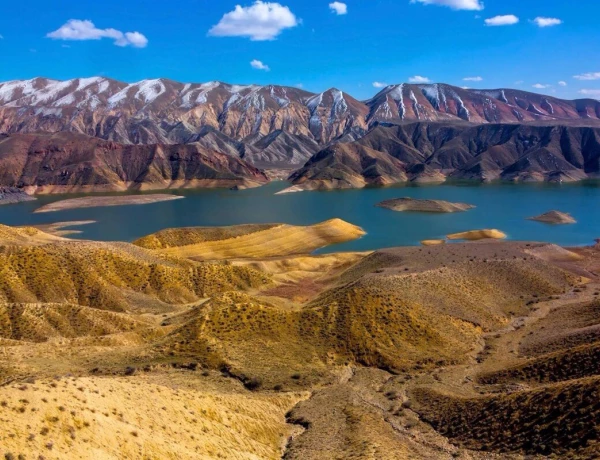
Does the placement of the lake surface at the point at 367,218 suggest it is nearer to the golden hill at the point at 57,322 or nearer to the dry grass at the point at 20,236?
the dry grass at the point at 20,236

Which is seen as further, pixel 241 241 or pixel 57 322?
pixel 241 241

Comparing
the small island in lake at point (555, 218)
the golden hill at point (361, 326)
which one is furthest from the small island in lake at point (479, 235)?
the golden hill at point (361, 326)

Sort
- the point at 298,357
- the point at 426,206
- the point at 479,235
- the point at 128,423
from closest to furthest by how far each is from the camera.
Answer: the point at 128,423 < the point at 298,357 < the point at 479,235 < the point at 426,206

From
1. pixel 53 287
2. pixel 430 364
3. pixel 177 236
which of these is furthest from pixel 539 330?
pixel 177 236

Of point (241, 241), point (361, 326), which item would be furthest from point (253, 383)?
point (241, 241)

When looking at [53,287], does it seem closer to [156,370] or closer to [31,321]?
[31,321]

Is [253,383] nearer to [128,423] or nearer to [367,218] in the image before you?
[128,423]

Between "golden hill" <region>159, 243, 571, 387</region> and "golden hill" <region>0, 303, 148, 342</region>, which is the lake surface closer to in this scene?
"golden hill" <region>159, 243, 571, 387</region>
